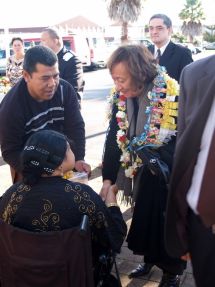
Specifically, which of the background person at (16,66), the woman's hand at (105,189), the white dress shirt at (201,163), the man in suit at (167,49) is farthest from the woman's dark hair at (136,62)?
the background person at (16,66)

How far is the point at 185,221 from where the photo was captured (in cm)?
174

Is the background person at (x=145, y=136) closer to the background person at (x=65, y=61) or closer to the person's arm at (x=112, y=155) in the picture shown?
the person's arm at (x=112, y=155)

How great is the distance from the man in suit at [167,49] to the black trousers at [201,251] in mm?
2918

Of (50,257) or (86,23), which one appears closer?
(50,257)

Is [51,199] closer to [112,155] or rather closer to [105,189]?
[105,189]

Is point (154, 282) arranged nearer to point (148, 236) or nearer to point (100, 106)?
point (148, 236)

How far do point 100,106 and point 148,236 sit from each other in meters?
8.56

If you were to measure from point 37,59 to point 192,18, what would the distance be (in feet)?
193

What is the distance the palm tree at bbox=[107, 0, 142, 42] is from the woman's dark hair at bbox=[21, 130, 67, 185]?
27526 millimetres

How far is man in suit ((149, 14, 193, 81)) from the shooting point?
4.47 metres

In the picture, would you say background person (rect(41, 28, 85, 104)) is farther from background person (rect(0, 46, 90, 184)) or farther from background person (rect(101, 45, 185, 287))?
background person (rect(101, 45, 185, 287))

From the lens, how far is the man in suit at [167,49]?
4473mm

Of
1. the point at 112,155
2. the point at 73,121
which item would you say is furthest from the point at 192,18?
the point at 112,155

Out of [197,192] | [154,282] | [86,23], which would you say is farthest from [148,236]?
[86,23]
